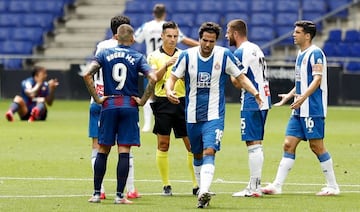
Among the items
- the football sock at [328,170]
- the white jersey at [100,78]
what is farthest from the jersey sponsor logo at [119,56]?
the football sock at [328,170]

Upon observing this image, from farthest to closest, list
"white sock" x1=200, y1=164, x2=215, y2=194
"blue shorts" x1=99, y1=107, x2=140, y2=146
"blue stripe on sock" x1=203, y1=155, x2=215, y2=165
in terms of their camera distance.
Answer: "blue shorts" x1=99, y1=107, x2=140, y2=146 → "blue stripe on sock" x1=203, y1=155, x2=215, y2=165 → "white sock" x1=200, y1=164, x2=215, y2=194

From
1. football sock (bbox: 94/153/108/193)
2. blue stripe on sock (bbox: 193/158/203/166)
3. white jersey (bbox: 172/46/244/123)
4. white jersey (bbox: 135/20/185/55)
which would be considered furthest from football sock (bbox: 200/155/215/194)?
white jersey (bbox: 135/20/185/55)

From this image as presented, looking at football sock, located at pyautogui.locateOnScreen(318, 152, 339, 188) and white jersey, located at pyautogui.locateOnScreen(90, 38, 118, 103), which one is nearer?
white jersey, located at pyautogui.locateOnScreen(90, 38, 118, 103)

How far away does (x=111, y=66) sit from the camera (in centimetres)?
1299

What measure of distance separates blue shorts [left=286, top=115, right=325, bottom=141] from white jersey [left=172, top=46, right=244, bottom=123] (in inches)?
59.1

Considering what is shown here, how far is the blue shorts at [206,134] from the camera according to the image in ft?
42.0

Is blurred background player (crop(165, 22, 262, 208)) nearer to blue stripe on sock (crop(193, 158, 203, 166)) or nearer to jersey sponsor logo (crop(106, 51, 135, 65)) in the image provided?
jersey sponsor logo (crop(106, 51, 135, 65))

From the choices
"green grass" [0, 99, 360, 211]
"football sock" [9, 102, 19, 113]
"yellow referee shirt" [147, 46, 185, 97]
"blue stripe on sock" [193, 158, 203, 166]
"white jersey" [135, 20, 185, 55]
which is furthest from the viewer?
"football sock" [9, 102, 19, 113]

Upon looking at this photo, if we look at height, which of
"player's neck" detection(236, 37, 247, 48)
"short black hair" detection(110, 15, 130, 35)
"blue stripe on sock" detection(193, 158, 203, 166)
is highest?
"short black hair" detection(110, 15, 130, 35)

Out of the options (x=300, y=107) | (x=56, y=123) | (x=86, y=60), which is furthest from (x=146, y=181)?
(x=86, y=60)

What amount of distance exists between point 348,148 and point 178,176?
A: 17.9 ft

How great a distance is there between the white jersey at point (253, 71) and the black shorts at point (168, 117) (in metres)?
0.86

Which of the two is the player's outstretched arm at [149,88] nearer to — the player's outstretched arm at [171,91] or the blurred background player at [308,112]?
the player's outstretched arm at [171,91]

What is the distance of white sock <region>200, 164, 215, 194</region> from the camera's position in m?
12.4
